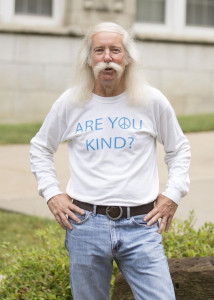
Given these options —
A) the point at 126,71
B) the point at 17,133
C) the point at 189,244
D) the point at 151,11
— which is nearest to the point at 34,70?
the point at 17,133

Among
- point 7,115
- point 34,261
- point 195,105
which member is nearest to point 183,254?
point 34,261

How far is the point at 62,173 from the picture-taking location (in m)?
8.40

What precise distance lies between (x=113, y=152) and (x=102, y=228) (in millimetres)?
332

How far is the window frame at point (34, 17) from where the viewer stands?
1501 cm

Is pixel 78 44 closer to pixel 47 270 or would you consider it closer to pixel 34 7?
pixel 34 7

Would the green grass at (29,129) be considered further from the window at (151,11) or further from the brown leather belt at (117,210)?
the brown leather belt at (117,210)

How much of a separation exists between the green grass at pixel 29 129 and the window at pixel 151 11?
384 cm

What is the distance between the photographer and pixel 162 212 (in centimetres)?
290

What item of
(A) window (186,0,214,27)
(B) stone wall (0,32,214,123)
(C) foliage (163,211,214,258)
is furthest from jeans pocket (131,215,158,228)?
(A) window (186,0,214,27)

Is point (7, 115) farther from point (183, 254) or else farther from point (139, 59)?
point (139, 59)

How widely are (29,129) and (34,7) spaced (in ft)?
14.5

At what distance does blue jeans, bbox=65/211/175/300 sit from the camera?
277cm

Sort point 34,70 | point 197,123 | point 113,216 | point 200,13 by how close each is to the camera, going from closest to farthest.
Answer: point 113,216 < point 197,123 < point 34,70 < point 200,13

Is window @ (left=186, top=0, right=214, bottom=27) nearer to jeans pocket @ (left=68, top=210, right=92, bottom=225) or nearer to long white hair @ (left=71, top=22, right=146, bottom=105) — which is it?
long white hair @ (left=71, top=22, right=146, bottom=105)
